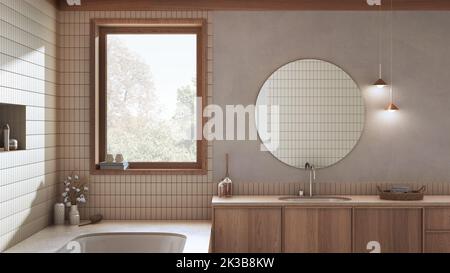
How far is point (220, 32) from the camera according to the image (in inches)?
→ 191

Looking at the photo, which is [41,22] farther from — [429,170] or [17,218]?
[429,170]

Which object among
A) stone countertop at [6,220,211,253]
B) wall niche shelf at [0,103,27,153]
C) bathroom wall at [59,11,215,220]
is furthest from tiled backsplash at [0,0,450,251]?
wall niche shelf at [0,103,27,153]

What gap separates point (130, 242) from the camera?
4.39 meters

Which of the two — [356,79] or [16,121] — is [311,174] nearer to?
[356,79]

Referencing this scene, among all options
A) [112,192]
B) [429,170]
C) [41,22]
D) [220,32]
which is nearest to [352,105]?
[429,170]

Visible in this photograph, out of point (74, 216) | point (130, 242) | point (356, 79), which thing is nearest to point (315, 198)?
point (356, 79)

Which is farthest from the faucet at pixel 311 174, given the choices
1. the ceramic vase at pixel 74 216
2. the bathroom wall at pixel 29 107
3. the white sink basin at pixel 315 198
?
the bathroom wall at pixel 29 107

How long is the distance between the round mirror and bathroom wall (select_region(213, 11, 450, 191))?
7cm

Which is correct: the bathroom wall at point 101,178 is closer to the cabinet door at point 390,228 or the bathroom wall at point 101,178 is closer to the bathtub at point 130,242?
the bathtub at point 130,242

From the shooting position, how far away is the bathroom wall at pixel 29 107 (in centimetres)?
385

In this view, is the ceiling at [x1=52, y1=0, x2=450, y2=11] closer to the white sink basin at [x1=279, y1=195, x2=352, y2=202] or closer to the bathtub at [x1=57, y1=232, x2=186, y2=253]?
the white sink basin at [x1=279, y1=195, x2=352, y2=202]

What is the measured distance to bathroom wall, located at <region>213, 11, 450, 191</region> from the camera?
485 centimetres

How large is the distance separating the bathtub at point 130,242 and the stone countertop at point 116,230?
0.05 m

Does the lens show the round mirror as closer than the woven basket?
No
